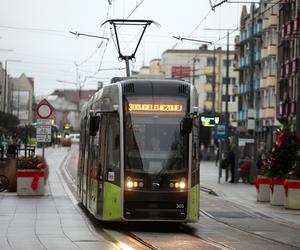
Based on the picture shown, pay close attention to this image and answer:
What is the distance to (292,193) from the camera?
1160 inches

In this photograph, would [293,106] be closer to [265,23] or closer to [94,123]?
[265,23]

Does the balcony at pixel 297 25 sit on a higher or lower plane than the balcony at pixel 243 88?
higher

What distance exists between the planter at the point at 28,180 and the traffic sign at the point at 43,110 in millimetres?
3203

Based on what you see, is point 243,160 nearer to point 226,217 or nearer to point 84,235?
point 226,217

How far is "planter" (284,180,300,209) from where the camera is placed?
2909cm

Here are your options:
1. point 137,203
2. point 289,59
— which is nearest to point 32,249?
point 137,203

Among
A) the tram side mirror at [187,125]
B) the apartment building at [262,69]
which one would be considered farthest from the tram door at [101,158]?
the apartment building at [262,69]

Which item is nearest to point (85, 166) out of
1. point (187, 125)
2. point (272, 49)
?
point (187, 125)

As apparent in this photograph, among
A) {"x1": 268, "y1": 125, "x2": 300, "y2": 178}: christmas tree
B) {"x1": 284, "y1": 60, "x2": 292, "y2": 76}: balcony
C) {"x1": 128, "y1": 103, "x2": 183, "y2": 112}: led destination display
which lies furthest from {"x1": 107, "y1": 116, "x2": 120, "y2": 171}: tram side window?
{"x1": 284, "y1": 60, "x2": 292, "y2": 76}: balcony

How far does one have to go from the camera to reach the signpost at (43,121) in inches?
1284

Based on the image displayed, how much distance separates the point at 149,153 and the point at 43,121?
13.9 metres

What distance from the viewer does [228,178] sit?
49562 mm

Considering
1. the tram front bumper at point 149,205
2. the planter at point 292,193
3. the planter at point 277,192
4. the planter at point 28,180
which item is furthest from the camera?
the planter at point 277,192

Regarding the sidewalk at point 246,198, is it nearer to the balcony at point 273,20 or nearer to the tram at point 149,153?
the tram at point 149,153
